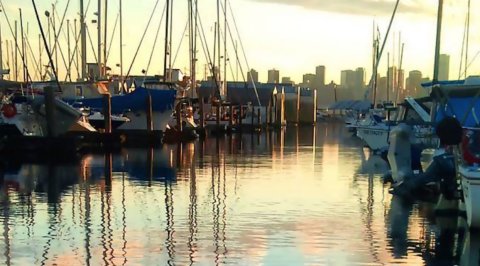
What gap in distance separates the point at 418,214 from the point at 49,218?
850 centimetres

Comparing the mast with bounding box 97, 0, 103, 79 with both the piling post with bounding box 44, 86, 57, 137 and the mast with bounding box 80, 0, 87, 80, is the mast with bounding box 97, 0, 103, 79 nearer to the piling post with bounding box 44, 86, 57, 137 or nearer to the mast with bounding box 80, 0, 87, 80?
A: the mast with bounding box 80, 0, 87, 80

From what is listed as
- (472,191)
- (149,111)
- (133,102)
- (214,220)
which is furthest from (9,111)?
(472,191)

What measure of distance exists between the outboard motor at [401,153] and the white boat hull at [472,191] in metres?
6.36

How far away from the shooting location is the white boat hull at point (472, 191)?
14.0 m

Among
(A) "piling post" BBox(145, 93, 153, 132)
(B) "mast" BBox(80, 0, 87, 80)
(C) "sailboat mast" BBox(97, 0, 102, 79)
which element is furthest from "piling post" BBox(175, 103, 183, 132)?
(B) "mast" BBox(80, 0, 87, 80)

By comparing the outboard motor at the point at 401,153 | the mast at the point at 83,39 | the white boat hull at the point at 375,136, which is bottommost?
the white boat hull at the point at 375,136

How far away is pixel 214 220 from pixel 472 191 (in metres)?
5.35

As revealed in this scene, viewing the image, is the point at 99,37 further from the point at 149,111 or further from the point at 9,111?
the point at 9,111

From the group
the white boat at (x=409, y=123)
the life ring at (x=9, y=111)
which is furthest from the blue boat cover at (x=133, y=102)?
the white boat at (x=409, y=123)

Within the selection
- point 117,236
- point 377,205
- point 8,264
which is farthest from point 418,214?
point 8,264

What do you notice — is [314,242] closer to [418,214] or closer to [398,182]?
[418,214]

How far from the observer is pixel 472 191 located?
14.2m

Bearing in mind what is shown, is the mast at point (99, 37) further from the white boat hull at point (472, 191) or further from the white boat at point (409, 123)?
the white boat hull at point (472, 191)

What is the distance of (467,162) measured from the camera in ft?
48.3
